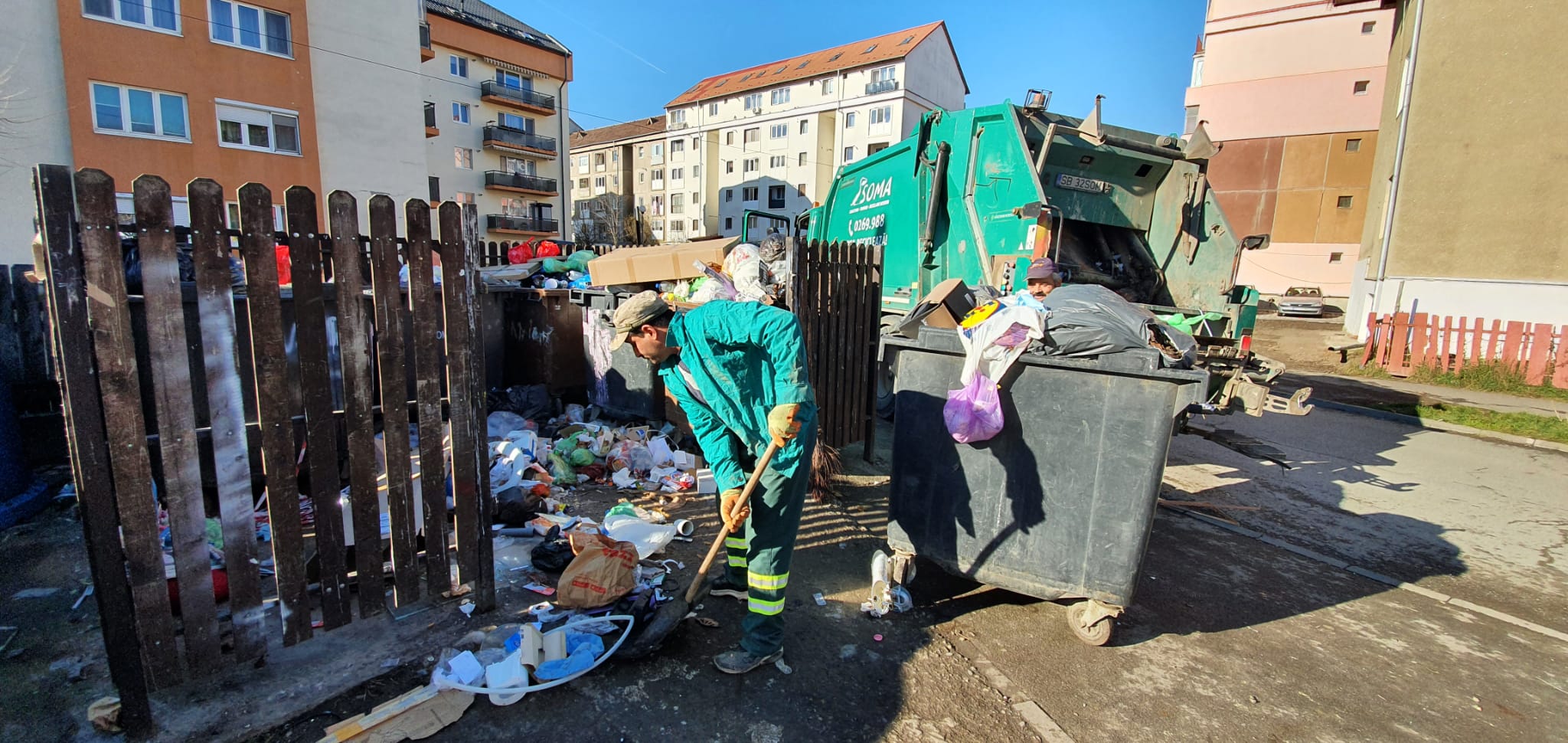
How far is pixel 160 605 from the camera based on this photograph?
80.1 inches

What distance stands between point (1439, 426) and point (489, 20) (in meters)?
38.8

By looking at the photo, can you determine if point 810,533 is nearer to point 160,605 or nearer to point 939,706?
point 939,706

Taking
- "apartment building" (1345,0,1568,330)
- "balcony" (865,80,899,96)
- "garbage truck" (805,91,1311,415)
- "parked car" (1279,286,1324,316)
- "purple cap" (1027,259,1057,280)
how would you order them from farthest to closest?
1. "balcony" (865,80,899,96)
2. "parked car" (1279,286,1324,316)
3. "apartment building" (1345,0,1568,330)
4. "garbage truck" (805,91,1311,415)
5. "purple cap" (1027,259,1057,280)

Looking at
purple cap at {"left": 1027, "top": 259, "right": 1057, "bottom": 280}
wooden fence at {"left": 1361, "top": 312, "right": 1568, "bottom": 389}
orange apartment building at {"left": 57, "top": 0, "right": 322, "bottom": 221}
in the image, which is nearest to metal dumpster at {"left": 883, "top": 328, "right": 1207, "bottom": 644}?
purple cap at {"left": 1027, "top": 259, "right": 1057, "bottom": 280}

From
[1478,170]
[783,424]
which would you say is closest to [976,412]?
[783,424]

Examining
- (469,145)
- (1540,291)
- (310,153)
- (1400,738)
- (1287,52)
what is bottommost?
(1400,738)

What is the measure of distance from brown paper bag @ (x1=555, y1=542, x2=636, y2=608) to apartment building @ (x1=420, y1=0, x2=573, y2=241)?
31496 mm

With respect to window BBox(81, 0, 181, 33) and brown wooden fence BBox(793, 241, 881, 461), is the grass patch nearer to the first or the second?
brown wooden fence BBox(793, 241, 881, 461)

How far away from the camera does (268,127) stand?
661 inches

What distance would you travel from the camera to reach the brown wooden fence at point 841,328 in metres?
4.68

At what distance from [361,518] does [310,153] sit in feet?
65.1

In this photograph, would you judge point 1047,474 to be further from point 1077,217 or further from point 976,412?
point 1077,217

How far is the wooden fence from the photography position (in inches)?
376

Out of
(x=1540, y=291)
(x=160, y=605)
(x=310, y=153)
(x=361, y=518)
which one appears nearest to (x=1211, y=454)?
(x=361, y=518)
